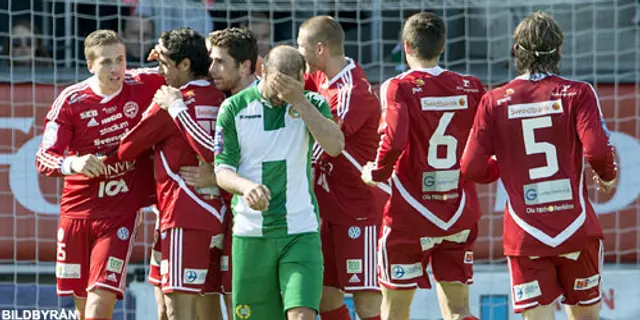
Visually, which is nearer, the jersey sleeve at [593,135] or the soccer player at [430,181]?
the jersey sleeve at [593,135]

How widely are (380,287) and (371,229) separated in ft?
1.12

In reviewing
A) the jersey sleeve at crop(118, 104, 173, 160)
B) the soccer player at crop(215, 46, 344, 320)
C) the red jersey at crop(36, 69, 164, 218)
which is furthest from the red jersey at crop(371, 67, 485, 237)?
the red jersey at crop(36, 69, 164, 218)

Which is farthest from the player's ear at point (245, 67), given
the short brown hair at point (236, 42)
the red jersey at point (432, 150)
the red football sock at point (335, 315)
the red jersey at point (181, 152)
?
the red football sock at point (335, 315)

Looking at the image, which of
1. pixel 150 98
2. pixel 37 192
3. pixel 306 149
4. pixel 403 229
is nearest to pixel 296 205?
pixel 306 149

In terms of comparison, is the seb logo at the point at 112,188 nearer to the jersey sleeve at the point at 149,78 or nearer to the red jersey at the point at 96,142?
the red jersey at the point at 96,142

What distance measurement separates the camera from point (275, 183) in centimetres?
572

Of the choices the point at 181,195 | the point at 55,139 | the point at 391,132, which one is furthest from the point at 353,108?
the point at 55,139

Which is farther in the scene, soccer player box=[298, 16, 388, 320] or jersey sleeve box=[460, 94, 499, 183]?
soccer player box=[298, 16, 388, 320]

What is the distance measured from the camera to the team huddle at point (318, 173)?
18.7 ft

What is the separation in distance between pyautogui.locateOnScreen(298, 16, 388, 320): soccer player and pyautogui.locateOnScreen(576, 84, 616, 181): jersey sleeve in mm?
1327

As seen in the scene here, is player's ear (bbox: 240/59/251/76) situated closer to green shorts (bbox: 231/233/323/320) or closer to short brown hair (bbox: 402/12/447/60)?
short brown hair (bbox: 402/12/447/60)

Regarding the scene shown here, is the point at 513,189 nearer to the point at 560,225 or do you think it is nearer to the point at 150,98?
the point at 560,225

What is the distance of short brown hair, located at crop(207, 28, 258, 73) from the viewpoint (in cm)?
634

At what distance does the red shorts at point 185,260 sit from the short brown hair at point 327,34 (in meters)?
1.26
